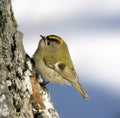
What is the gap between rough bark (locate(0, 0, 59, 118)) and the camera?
421cm

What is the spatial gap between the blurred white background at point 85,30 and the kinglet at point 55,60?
3.67 ft

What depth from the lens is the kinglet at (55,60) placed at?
207 inches

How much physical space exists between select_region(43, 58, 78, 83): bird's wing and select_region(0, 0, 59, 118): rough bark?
27.4 inches

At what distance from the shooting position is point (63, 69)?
208 inches

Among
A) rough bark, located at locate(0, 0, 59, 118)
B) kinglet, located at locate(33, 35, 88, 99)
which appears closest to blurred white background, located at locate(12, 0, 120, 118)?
kinglet, located at locate(33, 35, 88, 99)

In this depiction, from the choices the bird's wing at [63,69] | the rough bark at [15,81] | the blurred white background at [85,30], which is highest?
the blurred white background at [85,30]

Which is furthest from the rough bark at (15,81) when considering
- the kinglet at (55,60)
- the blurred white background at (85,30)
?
the blurred white background at (85,30)

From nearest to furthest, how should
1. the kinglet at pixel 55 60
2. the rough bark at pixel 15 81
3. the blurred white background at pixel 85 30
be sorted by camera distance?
the rough bark at pixel 15 81 → the kinglet at pixel 55 60 → the blurred white background at pixel 85 30

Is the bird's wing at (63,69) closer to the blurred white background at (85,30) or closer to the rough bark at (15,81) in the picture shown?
the rough bark at (15,81)

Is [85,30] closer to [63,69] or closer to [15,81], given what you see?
[63,69]

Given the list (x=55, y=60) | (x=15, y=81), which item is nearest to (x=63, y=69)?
(x=55, y=60)

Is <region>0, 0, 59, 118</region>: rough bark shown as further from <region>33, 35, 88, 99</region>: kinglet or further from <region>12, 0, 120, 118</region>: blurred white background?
<region>12, 0, 120, 118</region>: blurred white background

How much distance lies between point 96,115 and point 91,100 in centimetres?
17

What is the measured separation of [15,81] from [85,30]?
147 inches
